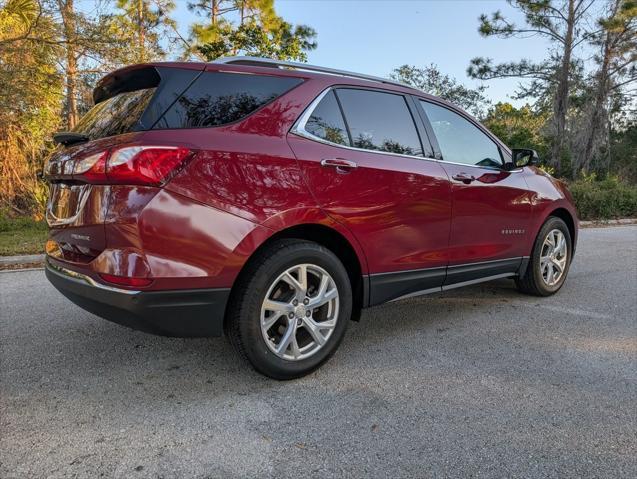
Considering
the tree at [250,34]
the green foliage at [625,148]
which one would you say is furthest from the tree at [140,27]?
the green foliage at [625,148]

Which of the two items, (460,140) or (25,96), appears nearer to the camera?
(460,140)

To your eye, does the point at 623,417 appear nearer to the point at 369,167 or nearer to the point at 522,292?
the point at 369,167

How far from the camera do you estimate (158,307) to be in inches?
93.4

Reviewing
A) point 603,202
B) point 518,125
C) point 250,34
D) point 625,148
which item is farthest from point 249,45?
point 625,148

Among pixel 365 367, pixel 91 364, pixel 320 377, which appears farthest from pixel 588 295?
pixel 91 364

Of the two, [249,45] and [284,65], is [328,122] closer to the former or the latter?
[284,65]

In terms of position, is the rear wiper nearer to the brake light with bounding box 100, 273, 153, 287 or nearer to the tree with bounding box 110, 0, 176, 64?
the brake light with bounding box 100, 273, 153, 287

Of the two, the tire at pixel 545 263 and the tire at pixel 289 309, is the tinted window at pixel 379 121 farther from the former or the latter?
the tire at pixel 545 263

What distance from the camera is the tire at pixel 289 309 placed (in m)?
2.59

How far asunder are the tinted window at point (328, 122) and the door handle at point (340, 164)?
139 mm

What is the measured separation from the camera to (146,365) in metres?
3.00

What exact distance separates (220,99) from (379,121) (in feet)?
3.81

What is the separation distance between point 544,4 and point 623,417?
63.1 feet

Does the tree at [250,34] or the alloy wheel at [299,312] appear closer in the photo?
the alloy wheel at [299,312]
